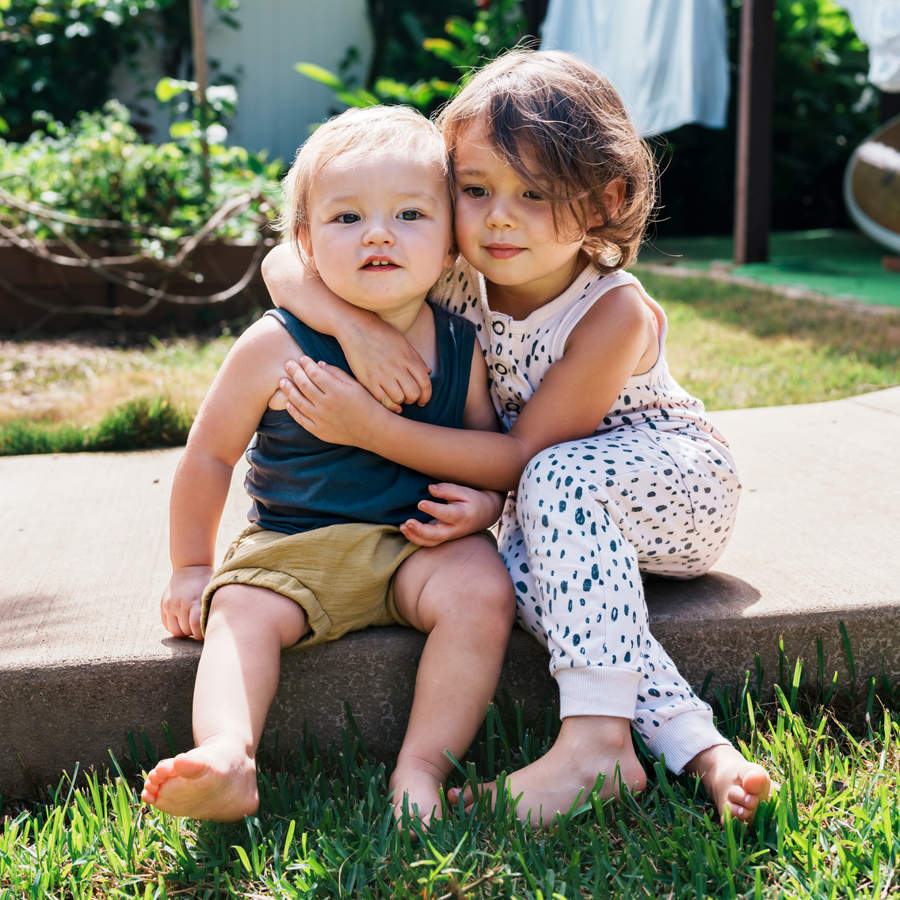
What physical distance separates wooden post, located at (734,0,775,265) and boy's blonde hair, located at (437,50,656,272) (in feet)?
15.4

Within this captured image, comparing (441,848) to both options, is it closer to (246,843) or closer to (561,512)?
(246,843)

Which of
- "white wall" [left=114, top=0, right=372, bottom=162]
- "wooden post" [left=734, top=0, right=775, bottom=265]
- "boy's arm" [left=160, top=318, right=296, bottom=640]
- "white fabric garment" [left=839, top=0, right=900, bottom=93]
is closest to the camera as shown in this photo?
"boy's arm" [left=160, top=318, right=296, bottom=640]

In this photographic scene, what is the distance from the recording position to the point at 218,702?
4.90ft

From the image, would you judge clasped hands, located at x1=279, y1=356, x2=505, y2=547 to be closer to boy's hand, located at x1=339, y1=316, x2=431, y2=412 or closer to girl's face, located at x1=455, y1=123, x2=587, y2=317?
boy's hand, located at x1=339, y1=316, x2=431, y2=412

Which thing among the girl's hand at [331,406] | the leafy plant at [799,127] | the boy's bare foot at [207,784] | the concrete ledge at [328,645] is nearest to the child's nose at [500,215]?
the girl's hand at [331,406]

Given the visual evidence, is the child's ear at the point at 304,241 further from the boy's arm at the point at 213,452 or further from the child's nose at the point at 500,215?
the child's nose at the point at 500,215

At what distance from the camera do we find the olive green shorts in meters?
1.67

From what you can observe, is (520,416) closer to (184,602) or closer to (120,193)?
(184,602)

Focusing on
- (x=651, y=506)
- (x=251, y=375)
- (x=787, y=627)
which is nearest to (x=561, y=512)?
(x=651, y=506)

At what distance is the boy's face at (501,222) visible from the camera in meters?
1.71

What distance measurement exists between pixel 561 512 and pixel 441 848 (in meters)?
0.53

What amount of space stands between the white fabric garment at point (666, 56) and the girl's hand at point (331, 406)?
18.1 ft

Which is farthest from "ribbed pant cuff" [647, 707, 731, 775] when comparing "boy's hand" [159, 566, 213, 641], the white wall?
the white wall

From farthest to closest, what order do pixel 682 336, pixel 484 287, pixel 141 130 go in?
pixel 141 130 < pixel 682 336 < pixel 484 287
